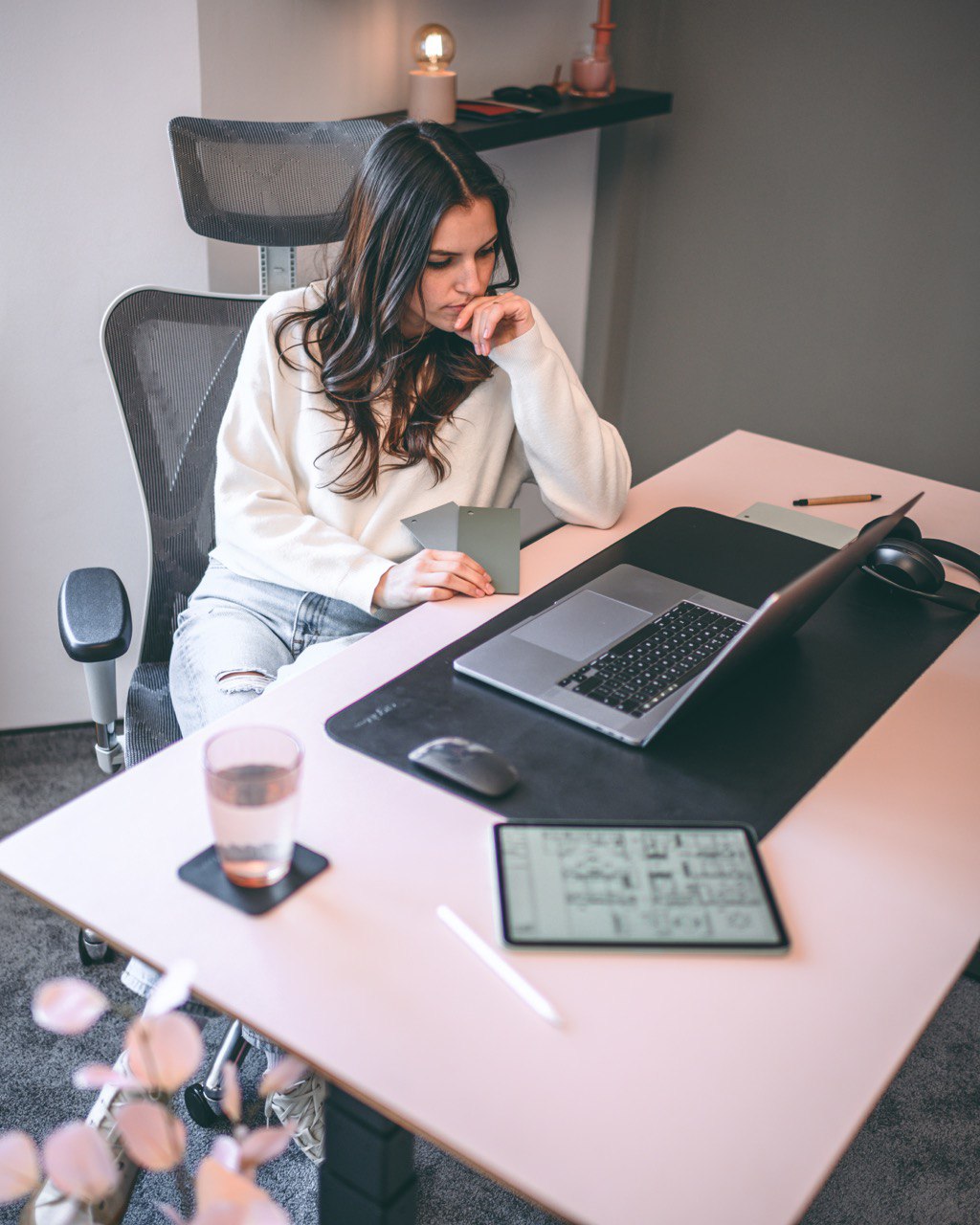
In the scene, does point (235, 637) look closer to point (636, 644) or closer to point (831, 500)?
point (636, 644)

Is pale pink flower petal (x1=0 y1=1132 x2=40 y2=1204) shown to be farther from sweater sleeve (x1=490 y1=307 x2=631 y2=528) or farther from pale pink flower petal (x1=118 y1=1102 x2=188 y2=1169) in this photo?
sweater sleeve (x1=490 y1=307 x2=631 y2=528)

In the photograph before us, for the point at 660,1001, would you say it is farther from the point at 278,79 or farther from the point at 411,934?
the point at 278,79

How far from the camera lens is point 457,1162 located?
59.9 inches

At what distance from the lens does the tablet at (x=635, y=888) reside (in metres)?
0.87

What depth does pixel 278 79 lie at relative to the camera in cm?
207

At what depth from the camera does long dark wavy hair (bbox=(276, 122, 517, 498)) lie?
4.87 feet

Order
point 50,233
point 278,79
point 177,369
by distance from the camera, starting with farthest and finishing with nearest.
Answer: point 278,79 < point 50,233 < point 177,369

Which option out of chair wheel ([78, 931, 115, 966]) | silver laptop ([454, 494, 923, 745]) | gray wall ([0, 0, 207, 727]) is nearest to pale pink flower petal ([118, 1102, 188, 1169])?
silver laptop ([454, 494, 923, 745])

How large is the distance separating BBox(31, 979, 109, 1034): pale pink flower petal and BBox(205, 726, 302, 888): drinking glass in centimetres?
35

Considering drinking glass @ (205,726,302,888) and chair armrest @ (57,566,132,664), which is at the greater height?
drinking glass @ (205,726,302,888)

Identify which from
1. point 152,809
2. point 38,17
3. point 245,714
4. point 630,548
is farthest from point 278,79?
point 152,809

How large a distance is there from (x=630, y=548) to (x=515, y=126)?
3.78ft

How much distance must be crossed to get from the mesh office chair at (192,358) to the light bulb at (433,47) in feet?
2.26

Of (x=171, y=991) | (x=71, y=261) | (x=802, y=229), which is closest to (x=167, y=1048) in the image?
(x=171, y=991)
